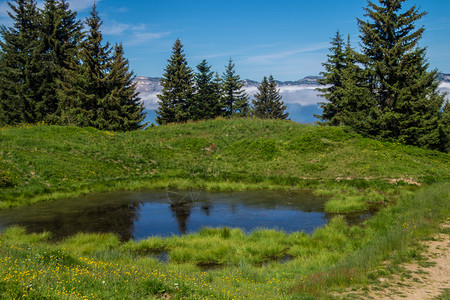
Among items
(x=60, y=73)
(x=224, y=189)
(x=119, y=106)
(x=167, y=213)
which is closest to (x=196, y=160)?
(x=224, y=189)

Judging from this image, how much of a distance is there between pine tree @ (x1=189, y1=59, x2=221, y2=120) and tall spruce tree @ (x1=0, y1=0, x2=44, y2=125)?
27.8 metres

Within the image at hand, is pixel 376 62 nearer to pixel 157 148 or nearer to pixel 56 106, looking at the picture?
pixel 157 148

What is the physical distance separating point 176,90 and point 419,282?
58.7 meters

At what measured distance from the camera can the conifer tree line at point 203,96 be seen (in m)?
62.0

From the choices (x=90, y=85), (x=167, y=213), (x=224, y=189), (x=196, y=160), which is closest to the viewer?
(x=167, y=213)

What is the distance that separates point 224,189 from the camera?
22922 mm

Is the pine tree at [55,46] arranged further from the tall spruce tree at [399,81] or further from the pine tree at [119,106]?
the tall spruce tree at [399,81]

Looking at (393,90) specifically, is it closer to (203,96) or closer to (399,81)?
Result: (399,81)

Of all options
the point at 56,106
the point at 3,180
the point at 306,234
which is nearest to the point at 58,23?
the point at 56,106

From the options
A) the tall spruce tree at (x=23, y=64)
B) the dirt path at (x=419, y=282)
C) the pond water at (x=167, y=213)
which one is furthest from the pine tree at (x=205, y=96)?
the dirt path at (x=419, y=282)

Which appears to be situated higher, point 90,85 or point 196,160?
point 90,85

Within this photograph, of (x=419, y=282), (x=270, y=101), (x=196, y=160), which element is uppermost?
(x=270, y=101)

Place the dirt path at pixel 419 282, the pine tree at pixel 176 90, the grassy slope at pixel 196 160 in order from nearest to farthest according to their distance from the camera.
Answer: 1. the dirt path at pixel 419 282
2. the grassy slope at pixel 196 160
3. the pine tree at pixel 176 90

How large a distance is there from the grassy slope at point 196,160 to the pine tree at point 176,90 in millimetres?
26612
